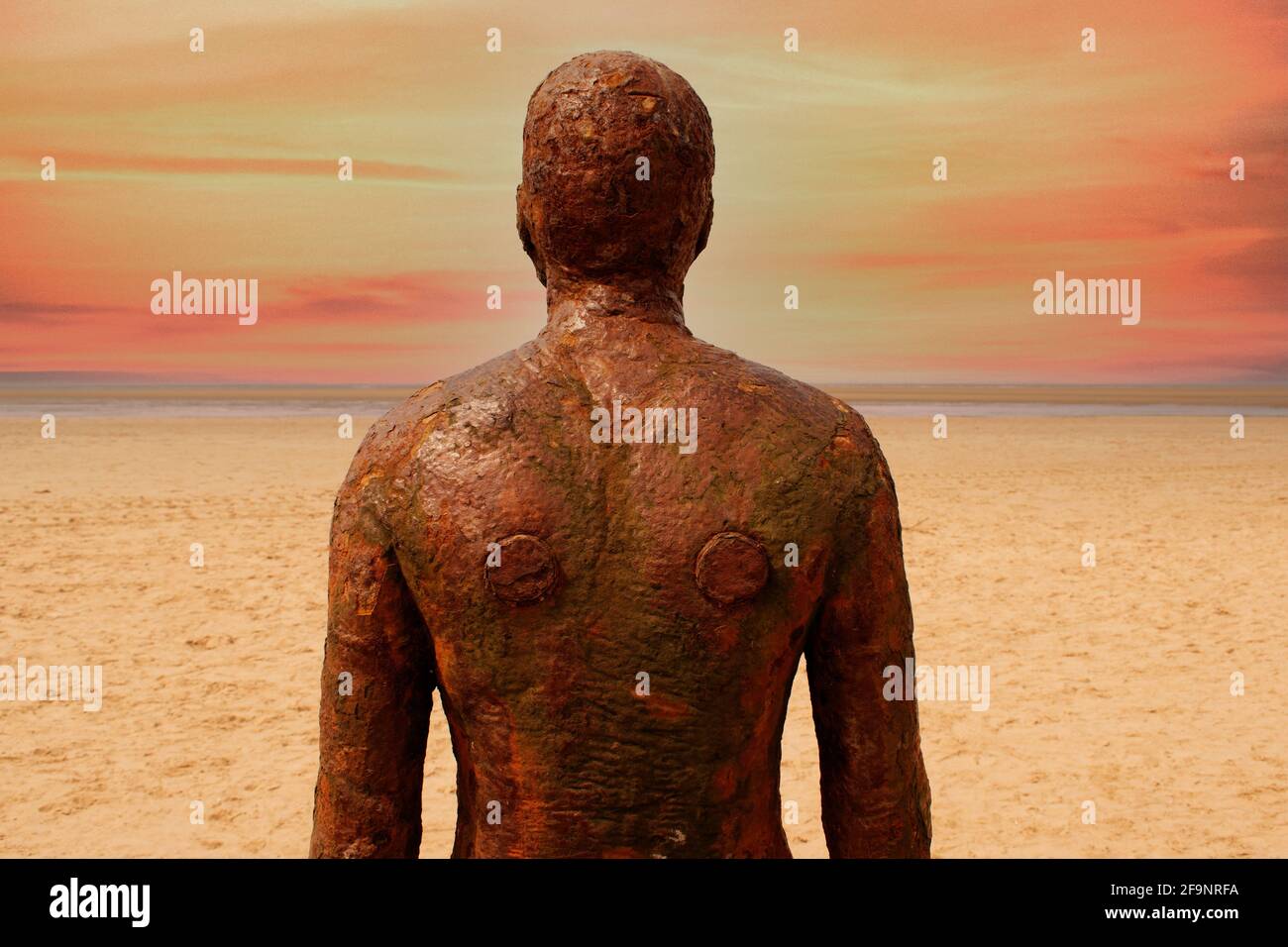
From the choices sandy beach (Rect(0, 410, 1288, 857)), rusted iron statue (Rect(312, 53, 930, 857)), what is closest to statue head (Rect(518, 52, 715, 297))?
rusted iron statue (Rect(312, 53, 930, 857))

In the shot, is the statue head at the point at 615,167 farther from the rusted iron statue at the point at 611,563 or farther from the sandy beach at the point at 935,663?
the sandy beach at the point at 935,663

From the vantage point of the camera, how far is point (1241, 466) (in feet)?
80.1

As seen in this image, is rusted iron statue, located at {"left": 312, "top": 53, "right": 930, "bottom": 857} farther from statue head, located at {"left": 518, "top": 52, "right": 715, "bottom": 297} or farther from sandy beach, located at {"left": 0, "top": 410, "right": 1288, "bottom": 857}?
sandy beach, located at {"left": 0, "top": 410, "right": 1288, "bottom": 857}

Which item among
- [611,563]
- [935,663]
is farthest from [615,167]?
[935,663]

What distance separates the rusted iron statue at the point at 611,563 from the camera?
2.50m

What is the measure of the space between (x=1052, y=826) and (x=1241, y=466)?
64.6ft

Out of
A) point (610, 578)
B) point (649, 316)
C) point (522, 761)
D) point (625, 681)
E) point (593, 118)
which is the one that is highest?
point (593, 118)

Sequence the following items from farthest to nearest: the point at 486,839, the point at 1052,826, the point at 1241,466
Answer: the point at 1241,466 → the point at 1052,826 → the point at 486,839

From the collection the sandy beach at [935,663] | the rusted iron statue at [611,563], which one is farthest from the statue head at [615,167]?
the sandy beach at [935,663]

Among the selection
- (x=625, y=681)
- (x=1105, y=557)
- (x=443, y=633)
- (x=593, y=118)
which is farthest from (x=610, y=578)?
(x=1105, y=557)

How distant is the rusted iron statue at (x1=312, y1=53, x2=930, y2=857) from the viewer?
250 cm

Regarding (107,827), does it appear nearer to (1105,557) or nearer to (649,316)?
(649,316)

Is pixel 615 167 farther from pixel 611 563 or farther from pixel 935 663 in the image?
pixel 935 663

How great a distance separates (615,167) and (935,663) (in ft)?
28.4
